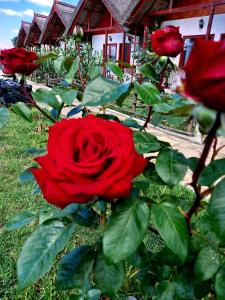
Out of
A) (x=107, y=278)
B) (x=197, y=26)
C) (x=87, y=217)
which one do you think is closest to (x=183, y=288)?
(x=107, y=278)

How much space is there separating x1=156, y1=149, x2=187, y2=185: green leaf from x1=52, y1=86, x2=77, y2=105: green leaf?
0.33 meters

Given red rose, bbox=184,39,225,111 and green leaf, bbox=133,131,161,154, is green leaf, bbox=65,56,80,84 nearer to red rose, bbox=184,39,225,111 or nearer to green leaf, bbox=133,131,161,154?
green leaf, bbox=133,131,161,154

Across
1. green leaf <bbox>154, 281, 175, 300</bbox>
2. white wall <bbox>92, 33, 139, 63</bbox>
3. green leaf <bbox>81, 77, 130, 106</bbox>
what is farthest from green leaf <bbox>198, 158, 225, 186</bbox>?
white wall <bbox>92, 33, 139, 63</bbox>

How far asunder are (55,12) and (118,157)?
19452 mm

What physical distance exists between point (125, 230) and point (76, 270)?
296 millimetres

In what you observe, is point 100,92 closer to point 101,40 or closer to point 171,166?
point 171,166

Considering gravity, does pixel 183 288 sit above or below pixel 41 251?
below

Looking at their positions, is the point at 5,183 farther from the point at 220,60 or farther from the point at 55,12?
the point at 55,12

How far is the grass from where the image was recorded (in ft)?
6.32

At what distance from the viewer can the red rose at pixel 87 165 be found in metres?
0.55

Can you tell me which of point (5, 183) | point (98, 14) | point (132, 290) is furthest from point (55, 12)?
point (132, 290)

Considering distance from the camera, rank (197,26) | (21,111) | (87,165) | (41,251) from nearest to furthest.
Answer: (87,165)
(41,251)
(21,111)
(197,26)

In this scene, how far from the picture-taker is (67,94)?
3.18 ft

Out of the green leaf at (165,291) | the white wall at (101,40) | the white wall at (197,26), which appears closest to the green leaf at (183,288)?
the green leaf at (165,291)
